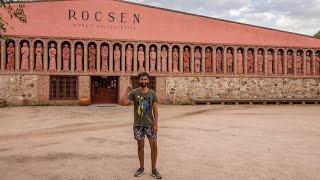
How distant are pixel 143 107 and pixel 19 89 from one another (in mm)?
15715

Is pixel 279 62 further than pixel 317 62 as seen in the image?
No

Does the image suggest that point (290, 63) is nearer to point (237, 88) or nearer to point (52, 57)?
point (237, 88)

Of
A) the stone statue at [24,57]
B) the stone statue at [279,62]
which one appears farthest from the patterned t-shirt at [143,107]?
the stone statue at [279,62]

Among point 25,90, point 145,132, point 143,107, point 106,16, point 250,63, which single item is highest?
point 106,16

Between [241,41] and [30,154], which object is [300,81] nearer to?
[241,41]

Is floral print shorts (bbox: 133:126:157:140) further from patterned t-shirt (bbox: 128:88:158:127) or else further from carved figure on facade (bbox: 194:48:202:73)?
carved figure on facade (bbox: 194:48:202:73)

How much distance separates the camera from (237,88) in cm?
2038

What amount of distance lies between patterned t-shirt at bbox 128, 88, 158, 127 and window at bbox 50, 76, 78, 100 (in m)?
14.8

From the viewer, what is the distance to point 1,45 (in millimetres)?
17156

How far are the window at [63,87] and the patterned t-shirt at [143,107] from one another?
1477 cm

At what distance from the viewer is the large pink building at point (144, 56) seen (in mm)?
17578

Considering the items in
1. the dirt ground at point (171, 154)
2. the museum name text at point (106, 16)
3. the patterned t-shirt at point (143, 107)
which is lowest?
the dirt ground at point (171, 154)

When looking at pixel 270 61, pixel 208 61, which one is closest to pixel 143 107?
pixel 208 61

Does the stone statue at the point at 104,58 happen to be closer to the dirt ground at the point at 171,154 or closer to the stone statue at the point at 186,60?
the stone statue at the point at 186,60
